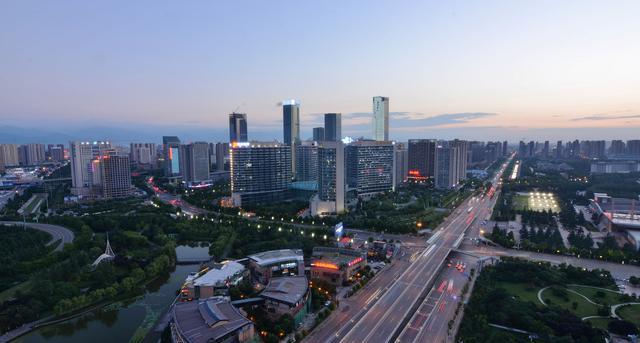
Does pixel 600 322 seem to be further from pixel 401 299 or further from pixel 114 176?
pixel 114 176

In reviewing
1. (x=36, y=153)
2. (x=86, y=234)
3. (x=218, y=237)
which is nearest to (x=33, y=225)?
(x=86, y=234)

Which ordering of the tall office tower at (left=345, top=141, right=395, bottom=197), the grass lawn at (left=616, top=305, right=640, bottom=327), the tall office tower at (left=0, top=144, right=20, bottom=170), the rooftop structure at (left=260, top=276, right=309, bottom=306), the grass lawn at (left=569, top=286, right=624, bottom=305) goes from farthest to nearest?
1. the tall office tower at (left=0, top=144, right=20, bottom=170)
2. the tall office tower at (left=345, top=141, right=395, bottom=197)
3. the grass lawn at (left=569, top=286, right=624, bottom=305)
4. the rooftop structure at (left=260, top=276, right=309, bottom=306)
5. the grass lawn at (left=616, top=305, right=640, bottom=327)

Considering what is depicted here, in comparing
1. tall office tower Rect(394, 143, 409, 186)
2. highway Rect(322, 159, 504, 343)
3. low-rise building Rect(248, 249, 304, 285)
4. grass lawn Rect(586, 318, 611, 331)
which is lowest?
grass lawn Rect(586, 318, 611, 331)

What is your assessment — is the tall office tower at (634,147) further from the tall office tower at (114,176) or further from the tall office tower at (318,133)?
the tall office tower at (114,176)

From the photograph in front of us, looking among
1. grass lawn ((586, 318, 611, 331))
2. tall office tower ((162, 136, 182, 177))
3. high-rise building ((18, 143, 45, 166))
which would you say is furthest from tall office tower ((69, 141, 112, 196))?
grass lawn ((586, 318, 611, 331))

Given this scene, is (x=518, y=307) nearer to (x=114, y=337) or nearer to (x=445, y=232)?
(x=445, y=232)

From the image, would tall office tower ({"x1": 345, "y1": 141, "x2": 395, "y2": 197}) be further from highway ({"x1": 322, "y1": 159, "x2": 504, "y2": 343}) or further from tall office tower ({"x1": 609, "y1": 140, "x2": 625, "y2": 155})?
tall office tower ({"x1": 609, "y1": 140, "x2": 625, "y2": 155})

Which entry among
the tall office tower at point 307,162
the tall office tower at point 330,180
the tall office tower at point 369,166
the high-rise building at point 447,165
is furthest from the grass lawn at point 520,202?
the tall office tower at point 307,162
